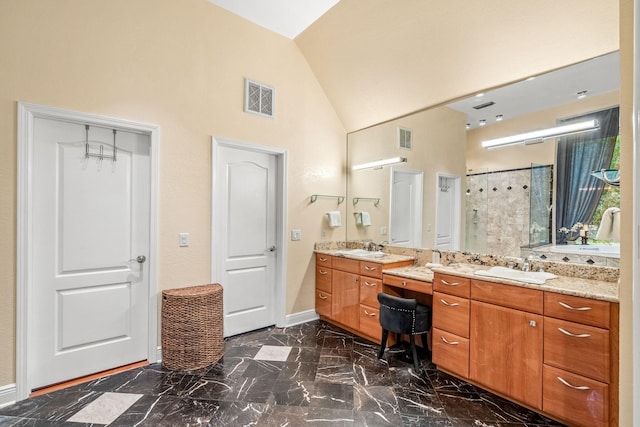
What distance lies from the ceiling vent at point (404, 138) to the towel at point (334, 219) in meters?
1.15

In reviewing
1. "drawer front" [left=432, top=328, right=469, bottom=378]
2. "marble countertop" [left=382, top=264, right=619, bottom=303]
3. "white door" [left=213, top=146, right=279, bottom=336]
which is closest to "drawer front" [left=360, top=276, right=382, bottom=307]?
"marble countertop" [left=382, top=264, right=619, bottom=303]

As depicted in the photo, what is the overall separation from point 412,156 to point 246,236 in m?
2.06

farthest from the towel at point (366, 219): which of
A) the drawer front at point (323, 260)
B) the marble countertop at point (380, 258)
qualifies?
the drawer front at point (323, 260)

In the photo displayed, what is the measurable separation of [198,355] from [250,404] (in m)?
0.72

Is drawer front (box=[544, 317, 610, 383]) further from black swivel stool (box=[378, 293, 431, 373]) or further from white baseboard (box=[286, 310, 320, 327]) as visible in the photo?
white baseboard (box=[286, 310, 320, 327])

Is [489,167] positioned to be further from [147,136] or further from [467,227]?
[147,136]

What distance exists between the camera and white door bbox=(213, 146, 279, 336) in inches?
123

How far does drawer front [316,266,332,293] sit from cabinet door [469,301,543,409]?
1.67 meters

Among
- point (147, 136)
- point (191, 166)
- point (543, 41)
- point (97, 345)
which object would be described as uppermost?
point (543, 41)

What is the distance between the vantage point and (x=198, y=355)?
253cm

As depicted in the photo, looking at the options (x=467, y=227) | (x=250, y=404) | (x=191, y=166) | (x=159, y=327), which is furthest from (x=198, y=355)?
(x=467, y=227)

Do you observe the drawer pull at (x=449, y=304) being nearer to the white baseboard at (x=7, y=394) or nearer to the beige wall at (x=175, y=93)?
the beige wall at (x=175, y=93)

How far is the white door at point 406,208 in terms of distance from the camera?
331cm

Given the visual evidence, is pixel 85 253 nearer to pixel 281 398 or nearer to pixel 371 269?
pixel 281 398
